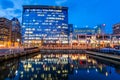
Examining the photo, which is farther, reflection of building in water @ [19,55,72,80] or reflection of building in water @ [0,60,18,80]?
reflection of building in water @ [0,60,18,80]

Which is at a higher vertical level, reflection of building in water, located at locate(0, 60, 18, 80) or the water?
reflection of building in water, located at locate(0, 60, 18, 80)

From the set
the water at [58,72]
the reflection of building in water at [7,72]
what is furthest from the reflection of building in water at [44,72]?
the reflection of building in water at [7,72]

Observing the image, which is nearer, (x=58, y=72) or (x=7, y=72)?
(x=7, y=72)

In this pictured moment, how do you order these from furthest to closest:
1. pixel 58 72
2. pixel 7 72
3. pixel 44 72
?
pixel 44 72
pixel 58 72
pixel 7 72

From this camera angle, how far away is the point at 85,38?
197750mm

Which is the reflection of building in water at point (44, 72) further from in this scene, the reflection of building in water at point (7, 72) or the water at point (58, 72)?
the reflection of building in water at point (7, 72)

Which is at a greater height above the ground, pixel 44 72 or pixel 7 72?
pixel 7 72

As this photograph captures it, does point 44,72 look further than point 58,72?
Yes

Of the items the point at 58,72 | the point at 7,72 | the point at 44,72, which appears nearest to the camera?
the point at 7,72

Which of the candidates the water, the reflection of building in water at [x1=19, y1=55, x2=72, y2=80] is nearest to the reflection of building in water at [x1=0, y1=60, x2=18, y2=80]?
the water

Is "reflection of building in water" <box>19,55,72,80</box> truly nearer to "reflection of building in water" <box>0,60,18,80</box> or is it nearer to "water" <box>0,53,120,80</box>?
"water" <box>0,53,120,80</box>

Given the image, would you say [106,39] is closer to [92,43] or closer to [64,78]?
[92,43]

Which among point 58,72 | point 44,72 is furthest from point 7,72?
point 58,72

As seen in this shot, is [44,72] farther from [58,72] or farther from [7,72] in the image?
[7,72]
